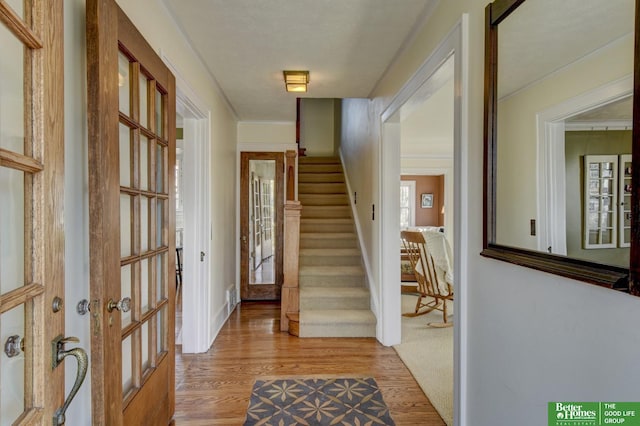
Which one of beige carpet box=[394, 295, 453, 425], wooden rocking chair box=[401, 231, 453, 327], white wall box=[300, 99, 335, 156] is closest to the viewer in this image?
beige carpet box=[394, 295, 453, 425]

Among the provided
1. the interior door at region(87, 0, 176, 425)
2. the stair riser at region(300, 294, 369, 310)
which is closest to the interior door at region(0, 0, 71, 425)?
the interior door at region(87, 0, 176, 425)

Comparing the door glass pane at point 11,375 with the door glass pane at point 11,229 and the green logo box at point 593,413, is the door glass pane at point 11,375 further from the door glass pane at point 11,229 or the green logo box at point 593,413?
the green logo box at point 593,413

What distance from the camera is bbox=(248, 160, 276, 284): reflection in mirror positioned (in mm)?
4688

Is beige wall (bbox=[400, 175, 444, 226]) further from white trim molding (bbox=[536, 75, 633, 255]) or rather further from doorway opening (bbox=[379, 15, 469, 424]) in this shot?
white trim molding (bbox=[536, 75, 633, 255])

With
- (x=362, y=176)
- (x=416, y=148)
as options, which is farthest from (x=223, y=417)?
(x=416, y=148)

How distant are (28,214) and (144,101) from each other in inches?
37.8

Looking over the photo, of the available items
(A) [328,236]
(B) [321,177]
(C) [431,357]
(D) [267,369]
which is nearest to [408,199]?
(B) [321,177]

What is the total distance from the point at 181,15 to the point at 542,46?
197cm

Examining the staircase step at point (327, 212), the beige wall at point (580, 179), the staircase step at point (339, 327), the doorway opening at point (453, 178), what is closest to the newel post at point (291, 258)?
the staircase step at point (339, 327)

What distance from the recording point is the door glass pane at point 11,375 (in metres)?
0.80

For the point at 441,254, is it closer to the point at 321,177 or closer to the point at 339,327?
the point at 339,327

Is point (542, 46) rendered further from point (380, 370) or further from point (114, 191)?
point (380, 370)

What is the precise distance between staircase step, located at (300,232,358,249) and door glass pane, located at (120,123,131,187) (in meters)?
3.18

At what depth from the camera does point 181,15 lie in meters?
2.08
